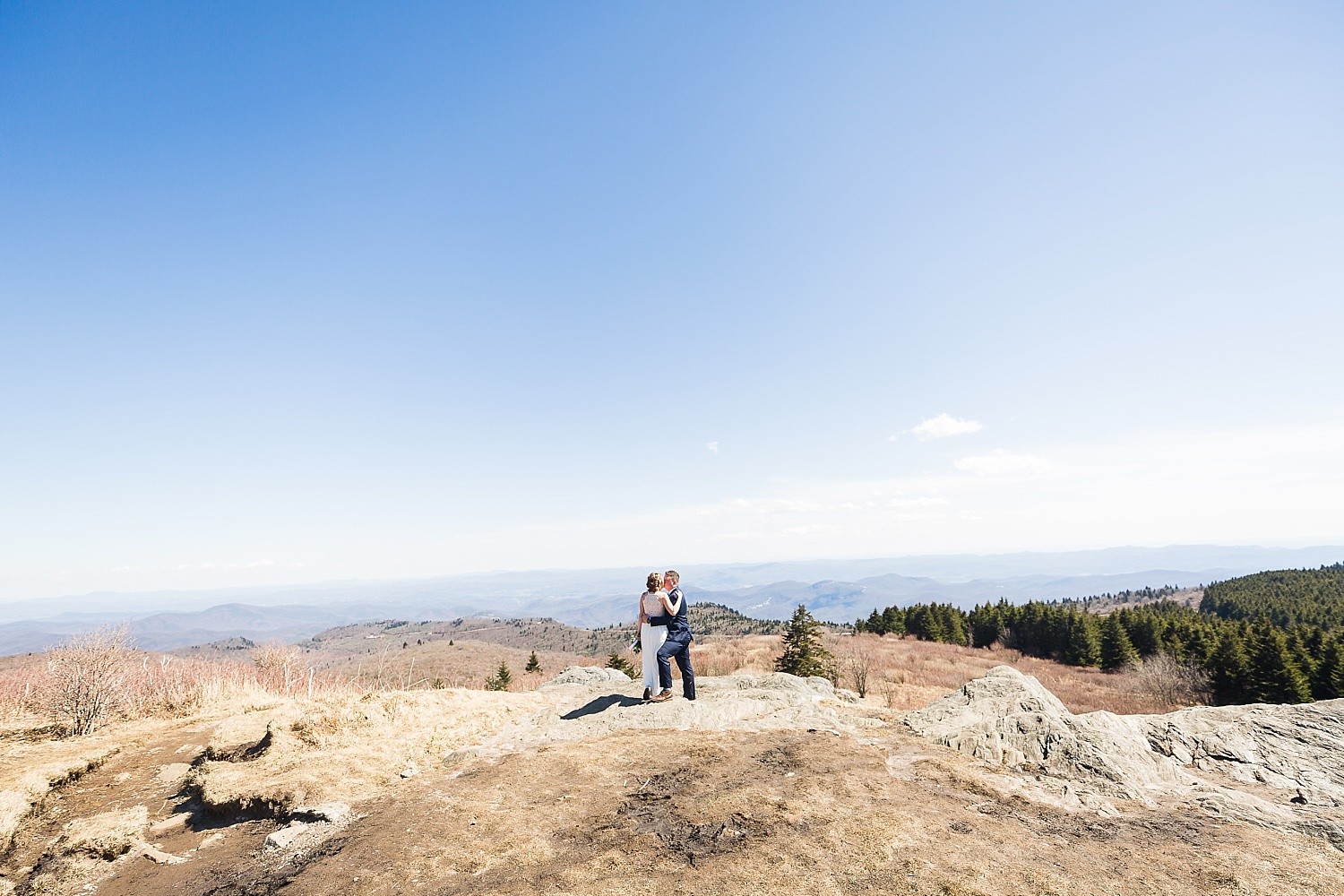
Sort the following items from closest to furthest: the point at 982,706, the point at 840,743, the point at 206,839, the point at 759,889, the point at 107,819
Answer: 1. the point at 759,889
2. the point at 206,839
3. the point at 107,819
4. the point at 840,743
5. the point at 982,706

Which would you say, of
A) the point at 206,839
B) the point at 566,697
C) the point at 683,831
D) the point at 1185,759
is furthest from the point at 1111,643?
the point at 206,839

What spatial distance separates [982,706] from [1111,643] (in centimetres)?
5782

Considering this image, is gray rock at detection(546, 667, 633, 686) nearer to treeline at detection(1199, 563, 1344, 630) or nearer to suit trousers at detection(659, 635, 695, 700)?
suit trousers at detection(659, 635, 695, 700)

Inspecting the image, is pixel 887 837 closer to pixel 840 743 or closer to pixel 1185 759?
pixel 840 743

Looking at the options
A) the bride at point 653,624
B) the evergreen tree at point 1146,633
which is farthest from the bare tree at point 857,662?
the evergreen tree at point 1146,633

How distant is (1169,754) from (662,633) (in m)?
8.58

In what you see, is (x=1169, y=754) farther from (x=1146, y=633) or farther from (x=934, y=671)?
(x=1146, y=633)

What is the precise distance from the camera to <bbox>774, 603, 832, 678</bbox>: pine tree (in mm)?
24156

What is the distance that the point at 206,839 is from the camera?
6.92 meters

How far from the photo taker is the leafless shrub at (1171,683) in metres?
34.8

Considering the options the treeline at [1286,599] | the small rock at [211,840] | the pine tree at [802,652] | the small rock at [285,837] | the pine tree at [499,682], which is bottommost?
the treeline at [1286,599]

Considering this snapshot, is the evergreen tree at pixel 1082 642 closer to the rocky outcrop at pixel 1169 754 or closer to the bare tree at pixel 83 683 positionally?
the rocky outcrop at pixel 1169 754

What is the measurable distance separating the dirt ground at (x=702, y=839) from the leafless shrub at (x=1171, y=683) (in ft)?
126

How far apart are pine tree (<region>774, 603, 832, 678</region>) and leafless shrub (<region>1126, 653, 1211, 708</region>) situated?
24440 millimetres
